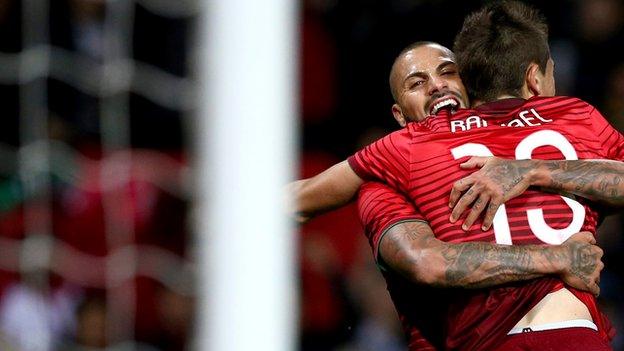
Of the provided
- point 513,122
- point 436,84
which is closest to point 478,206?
point 513,122

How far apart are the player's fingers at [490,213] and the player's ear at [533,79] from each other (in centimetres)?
42

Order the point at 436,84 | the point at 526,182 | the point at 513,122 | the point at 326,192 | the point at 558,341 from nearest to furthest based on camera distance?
the point at 558,341 < the point at 526,182 < the point at 513,122 < the point at 326,192 < the point at 436,84

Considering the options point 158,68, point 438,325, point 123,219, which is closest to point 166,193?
point 123,219

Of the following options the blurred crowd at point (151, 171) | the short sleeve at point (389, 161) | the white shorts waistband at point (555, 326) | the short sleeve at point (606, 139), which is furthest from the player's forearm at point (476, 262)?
the blurred crowd at point (151, 171)

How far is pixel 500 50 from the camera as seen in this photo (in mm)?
3033

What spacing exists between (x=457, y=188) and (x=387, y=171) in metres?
0.23

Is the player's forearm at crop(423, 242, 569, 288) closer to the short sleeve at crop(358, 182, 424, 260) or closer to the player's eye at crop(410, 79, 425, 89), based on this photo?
the short sleeve at crop(358, 182, 424, 260)

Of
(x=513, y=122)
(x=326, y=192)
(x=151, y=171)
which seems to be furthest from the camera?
(x=151, y=171)

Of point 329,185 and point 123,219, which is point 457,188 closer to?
point 329,185

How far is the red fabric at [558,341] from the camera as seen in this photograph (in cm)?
270

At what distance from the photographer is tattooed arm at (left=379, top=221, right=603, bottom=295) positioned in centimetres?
273

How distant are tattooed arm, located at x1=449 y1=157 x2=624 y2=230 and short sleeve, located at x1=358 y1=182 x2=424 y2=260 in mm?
130

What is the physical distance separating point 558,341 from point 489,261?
25 centimetres

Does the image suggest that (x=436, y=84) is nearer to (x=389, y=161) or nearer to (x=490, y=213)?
(x=389, y=161)
